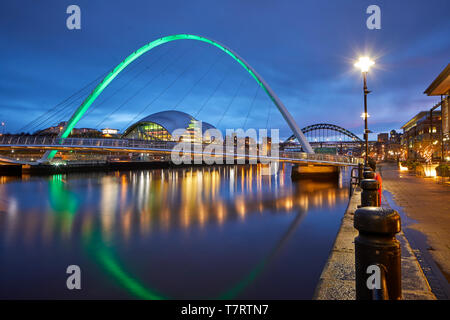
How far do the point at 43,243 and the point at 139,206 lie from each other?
754 cm

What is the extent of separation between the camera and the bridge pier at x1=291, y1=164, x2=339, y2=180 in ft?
112

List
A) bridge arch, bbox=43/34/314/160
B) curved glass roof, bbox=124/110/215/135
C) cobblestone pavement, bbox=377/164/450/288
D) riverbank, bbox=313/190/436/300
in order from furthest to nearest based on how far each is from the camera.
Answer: curved glass roof, bbox=124/110/215/135 → bridge arch, bbox=43/34/314/160 → cobblestone pavement, bbox=377/164/450/288 → riverbank, bbox=313/190/436/300

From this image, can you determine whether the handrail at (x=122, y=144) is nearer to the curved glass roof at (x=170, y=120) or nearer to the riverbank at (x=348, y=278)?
the riverbank at (x=348, y=278)

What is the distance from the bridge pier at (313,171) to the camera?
112ft

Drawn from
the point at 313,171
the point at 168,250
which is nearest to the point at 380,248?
the point at 168,250

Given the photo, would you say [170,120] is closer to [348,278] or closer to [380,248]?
[348,278]

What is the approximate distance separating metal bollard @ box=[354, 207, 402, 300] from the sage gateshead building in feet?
270

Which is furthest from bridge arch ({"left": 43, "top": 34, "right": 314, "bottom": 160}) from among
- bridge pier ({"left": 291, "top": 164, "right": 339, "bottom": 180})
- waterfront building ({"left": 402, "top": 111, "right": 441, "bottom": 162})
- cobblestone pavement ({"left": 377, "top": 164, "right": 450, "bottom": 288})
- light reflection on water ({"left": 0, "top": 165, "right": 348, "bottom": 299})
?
cobblestone pavement ({"left": 377, "top": 164, "right": 450, "bottom": 288})

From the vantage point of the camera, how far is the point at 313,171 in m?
35.6

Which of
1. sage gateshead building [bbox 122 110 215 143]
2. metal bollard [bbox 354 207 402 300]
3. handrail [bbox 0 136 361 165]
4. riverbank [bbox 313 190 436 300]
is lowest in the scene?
riverbank [bbox 313 190 436 300]

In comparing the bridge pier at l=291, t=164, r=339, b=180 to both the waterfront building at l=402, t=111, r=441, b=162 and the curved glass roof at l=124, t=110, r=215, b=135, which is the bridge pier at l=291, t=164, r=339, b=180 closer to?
the waterfront building at l=402, t=111, r=441, b=162
